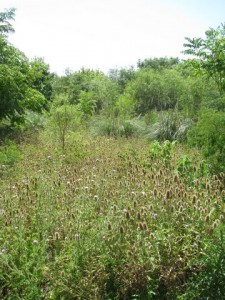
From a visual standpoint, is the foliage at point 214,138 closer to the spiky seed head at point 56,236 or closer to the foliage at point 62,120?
the spiky seed head at point 56,236

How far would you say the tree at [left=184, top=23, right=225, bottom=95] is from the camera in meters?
8.26

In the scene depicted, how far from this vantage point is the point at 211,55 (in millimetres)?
8562

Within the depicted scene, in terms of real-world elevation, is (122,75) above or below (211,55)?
above

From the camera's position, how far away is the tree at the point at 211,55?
8258 mm

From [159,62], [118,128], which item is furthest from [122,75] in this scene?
[118,128]

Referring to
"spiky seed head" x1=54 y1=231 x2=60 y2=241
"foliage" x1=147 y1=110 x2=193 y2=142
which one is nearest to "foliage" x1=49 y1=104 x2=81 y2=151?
"foliage" x1=147 y1=110 x2=193 y2=142

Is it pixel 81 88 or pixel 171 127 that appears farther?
pixel 81 88

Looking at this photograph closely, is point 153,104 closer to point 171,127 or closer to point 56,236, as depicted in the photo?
point 171,127

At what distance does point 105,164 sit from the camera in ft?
21.9

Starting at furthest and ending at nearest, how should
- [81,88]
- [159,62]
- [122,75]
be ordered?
[159,62] → [122,75] → [81,88]

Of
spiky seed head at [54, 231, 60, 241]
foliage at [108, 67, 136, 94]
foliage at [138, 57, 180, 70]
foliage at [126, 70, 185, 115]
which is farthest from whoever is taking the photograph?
foliage at [138, 57, 180, 70]

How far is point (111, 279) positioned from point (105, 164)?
151 inches

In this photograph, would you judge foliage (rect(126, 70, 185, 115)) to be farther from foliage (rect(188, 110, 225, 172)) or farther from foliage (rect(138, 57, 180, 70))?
foliage (rect(138, 57, 180, 70))

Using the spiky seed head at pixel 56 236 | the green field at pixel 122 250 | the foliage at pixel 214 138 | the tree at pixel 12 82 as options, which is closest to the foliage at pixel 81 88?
the tree at pixel 12 82
